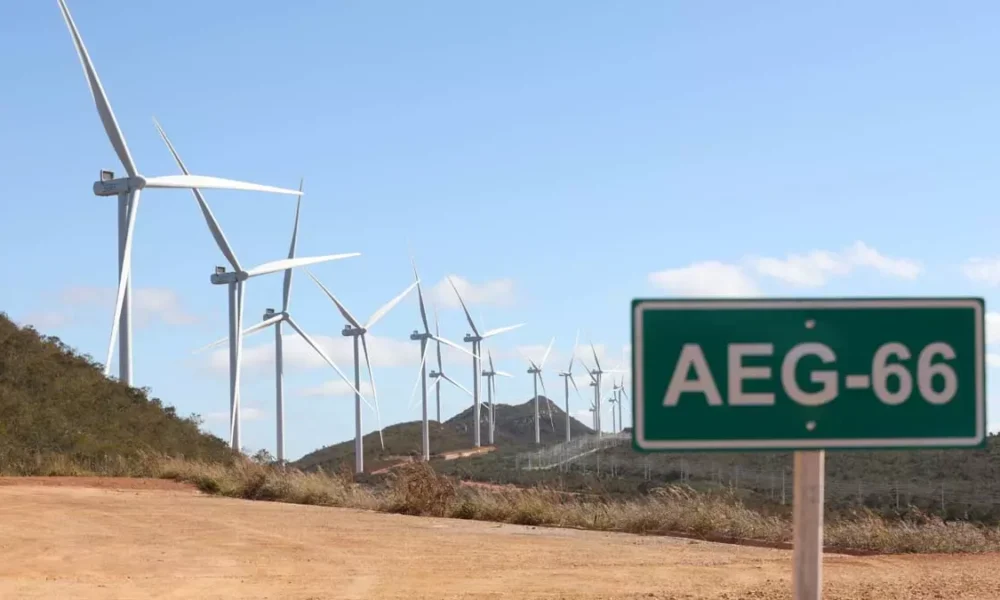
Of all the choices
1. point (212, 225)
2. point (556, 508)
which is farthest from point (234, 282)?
point (556, 508)

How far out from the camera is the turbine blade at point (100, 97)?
127 feet

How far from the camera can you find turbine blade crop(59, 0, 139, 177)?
38594 mm

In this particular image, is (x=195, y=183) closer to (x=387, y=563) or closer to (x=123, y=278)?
(x=123, y=278)

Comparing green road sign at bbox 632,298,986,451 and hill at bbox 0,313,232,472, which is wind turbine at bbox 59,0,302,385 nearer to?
hill at bbox 0,313,232,472

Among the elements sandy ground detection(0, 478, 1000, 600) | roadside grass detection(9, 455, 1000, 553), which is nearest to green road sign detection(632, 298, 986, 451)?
sandy ground detection(0, 478, 1000, 600)

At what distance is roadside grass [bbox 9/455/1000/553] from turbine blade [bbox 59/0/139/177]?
11753 millimetres

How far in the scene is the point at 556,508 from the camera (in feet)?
68.8

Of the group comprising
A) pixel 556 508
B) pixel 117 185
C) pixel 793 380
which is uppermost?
pixel 117 185

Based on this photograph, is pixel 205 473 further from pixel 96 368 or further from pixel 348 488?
pixel 96 368

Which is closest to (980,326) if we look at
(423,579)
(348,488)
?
(423,579)

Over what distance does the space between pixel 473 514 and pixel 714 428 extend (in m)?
18.5

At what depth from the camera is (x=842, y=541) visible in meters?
16.8

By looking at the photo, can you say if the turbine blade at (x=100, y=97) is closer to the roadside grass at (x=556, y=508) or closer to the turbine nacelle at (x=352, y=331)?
the roadside grass at (x=556, y=508)

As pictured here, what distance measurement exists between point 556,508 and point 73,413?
92.4 feet
